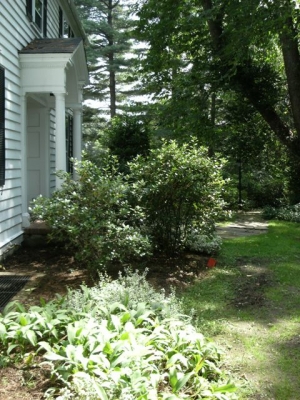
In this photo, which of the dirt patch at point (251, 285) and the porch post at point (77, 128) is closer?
the dirt patch at point (251, 285)

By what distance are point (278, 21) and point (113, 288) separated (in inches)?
268

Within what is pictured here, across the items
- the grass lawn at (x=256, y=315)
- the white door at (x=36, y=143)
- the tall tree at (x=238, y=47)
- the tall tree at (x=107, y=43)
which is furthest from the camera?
the tall tree at (x=107, y=43)

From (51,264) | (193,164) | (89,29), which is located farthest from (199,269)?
(89,29)

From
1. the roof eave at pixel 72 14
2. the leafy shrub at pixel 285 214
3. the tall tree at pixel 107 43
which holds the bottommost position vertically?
the leafy shrub at pixel 285 214

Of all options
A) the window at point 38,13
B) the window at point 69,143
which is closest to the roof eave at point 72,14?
the window at point 38,13

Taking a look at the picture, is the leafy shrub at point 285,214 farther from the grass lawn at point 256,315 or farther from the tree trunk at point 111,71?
the tree trunk at point 111,71

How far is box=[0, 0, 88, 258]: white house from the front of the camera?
289 inches

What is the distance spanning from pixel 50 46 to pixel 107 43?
20.7 metres

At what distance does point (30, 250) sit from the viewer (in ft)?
25.7

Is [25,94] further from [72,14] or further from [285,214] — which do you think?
[285,214]

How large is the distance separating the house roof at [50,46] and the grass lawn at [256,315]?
4657 millimetres

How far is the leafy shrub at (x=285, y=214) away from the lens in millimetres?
13612

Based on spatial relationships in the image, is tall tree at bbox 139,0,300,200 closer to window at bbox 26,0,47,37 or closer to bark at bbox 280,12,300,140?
bark at bbox 280,12,300,140

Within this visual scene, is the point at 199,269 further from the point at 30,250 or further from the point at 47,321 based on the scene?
the point at 47,321
